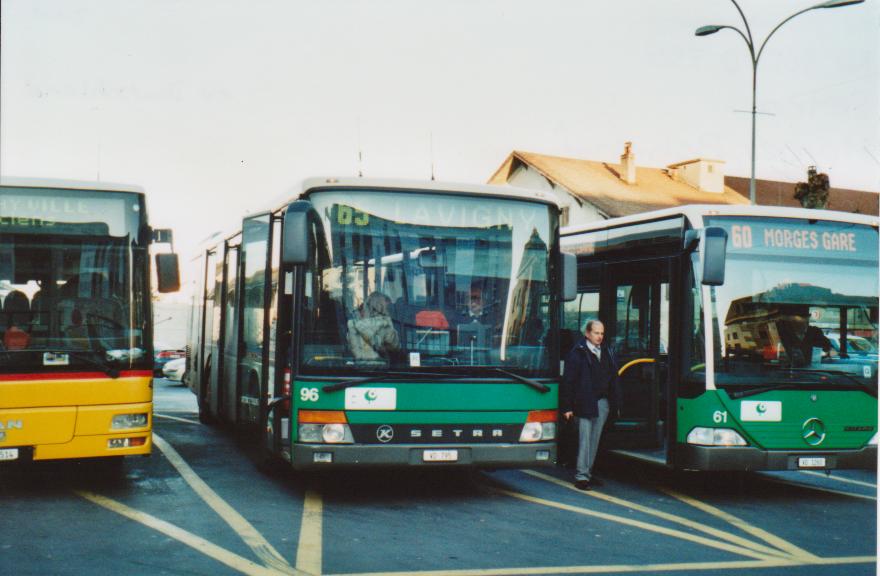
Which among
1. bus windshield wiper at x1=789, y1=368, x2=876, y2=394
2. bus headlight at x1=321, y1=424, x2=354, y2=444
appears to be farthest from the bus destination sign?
bus windshield wiper at x1=789, y1=368, x2=876, y2=394

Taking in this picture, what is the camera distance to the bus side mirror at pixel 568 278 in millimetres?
9000

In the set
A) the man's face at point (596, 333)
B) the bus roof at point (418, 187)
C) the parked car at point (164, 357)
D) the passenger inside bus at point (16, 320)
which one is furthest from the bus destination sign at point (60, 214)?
the parked car at point (164, 357)

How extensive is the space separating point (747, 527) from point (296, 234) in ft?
14.3

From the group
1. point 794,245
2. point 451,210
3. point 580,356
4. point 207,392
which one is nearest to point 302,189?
point 451,210

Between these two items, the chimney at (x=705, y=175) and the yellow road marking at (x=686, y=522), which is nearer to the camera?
the yellow road marking at (x=686, y=522)

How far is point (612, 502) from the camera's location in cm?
920

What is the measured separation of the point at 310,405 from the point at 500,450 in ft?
5.55

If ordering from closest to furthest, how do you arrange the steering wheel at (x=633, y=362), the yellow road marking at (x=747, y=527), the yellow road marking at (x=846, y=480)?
1. the yellow road marking at (x=747, y=527)
2. the steering wheel at (x=633, y=362)
3. the yellow road marking at (x=846, y=480)

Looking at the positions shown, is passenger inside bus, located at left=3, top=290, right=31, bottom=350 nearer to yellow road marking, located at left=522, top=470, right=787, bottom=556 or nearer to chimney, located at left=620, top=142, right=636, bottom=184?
yellow road marking, located at left=522, top=470, right=787, bottom=556

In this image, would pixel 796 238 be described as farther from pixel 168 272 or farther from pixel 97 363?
pixel 97 363

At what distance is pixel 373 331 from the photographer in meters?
8.40

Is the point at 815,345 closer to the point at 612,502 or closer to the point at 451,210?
the point at 612,502

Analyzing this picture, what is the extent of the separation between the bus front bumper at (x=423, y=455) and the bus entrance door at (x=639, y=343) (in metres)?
1.74

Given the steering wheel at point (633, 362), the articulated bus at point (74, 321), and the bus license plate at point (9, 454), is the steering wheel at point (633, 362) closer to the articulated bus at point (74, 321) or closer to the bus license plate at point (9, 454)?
the articulated bus at point (74, 321)
